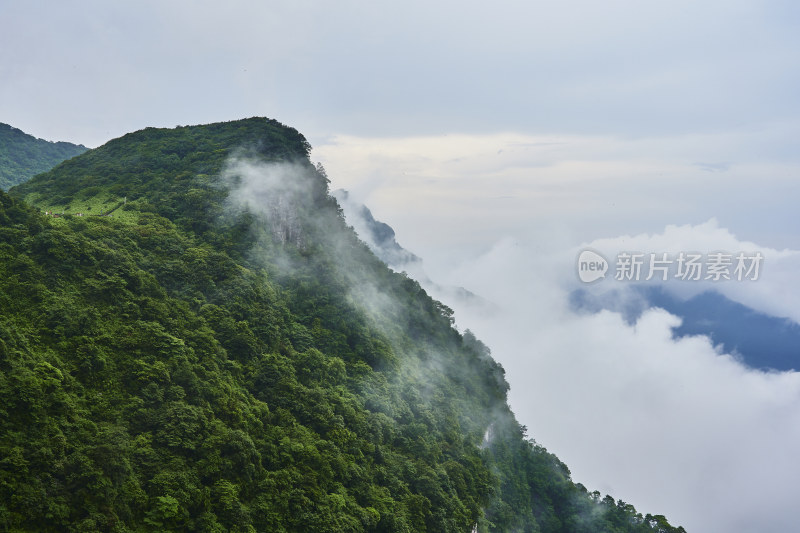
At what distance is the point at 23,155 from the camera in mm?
71188

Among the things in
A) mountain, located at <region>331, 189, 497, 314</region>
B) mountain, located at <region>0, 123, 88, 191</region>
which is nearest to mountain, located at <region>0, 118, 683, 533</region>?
mountain, located at <region>0, 123, 88, 191</region>

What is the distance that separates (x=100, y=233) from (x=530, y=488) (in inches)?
1874

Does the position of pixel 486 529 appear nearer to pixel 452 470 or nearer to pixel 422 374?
pixel 452 470

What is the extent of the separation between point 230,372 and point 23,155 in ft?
207

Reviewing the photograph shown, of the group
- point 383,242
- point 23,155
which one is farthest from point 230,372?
point 383,242

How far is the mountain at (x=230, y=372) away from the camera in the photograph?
20188 millimetres

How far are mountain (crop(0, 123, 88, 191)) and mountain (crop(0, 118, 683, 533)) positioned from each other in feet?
52.5

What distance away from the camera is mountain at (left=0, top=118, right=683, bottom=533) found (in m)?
20.2

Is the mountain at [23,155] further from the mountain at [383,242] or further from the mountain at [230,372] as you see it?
the mountain at [383,242]

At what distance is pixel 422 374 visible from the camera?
1852 inches

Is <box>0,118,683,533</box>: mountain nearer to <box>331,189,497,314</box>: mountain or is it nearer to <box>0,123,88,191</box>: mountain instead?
<box>0,123,88,191</box>: mountain

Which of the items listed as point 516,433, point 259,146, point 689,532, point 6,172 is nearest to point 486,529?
point 516,433

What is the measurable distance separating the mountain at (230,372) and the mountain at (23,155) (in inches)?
630

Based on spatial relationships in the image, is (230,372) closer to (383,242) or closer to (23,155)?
(23,155)
